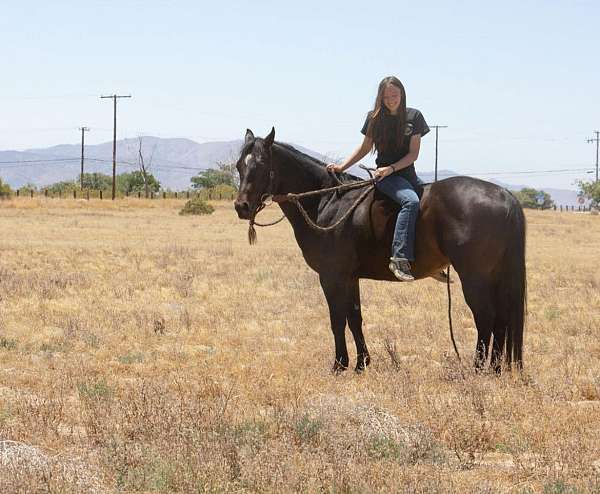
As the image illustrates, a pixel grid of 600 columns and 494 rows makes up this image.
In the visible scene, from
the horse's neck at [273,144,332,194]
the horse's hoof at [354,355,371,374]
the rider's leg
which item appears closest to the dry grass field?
the horse's hoof at [354,355,371,374]

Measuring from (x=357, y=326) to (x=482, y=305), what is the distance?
4.74 feet

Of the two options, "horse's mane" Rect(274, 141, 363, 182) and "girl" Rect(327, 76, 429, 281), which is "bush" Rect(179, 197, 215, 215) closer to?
"horse's mane" Rect(274, 141, 363, 182)

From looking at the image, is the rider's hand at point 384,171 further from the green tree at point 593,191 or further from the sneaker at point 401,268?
the green tree at point 593,191

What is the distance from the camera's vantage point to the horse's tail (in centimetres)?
805

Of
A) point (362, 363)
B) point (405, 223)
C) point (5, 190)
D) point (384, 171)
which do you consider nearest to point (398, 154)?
point (384, 171)

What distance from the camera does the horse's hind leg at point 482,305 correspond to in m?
8.07

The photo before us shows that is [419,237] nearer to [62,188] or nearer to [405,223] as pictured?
Result: [405,223]

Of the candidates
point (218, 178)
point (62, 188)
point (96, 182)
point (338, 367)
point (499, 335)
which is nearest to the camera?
point (499, 335)

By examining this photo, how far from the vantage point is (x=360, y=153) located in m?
8.94

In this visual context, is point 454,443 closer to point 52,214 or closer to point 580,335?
point 580,335

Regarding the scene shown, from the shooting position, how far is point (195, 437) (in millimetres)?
5727

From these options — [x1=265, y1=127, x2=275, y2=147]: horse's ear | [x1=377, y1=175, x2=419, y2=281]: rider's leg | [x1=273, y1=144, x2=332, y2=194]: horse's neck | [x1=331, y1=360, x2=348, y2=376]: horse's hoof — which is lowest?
[x1=331, y1=360, x2=348, y2=376]: horse's hoof

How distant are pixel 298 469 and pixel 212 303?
9066 millimetres

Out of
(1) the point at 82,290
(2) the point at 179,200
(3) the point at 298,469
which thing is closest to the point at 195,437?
(3) the point at 298,469
